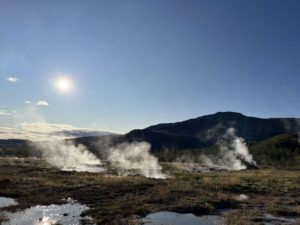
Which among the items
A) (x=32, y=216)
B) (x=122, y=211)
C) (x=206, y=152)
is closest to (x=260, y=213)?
(x=122, y=211)

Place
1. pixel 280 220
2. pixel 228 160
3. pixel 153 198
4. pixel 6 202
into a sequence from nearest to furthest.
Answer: pixel 280 220, pixel 6 202, pixel 153 198, pixel 228 160

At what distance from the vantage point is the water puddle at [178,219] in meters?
33.0

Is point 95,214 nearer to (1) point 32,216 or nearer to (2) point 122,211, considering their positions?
(2) point 122,211

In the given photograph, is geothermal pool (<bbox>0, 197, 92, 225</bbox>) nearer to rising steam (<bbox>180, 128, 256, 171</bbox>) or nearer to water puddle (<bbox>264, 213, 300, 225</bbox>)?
water puddle (<bbox>264, 213, 300, 225</bbox>)

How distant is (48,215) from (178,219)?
1158 cm

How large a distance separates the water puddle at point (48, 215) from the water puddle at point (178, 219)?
19.1 ft

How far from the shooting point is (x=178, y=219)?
34625 mm

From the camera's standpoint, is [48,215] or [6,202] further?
[6,202]

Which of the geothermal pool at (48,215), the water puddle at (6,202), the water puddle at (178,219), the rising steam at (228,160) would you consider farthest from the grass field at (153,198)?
the rising steam at (228,160)

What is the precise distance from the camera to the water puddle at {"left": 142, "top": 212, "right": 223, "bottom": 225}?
33.0 m

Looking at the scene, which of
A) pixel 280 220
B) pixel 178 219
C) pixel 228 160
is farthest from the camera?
pixel 228 160

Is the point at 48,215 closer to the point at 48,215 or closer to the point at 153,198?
the point at 48,215

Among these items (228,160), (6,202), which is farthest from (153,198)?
(228,160)

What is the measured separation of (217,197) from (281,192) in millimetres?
11857
